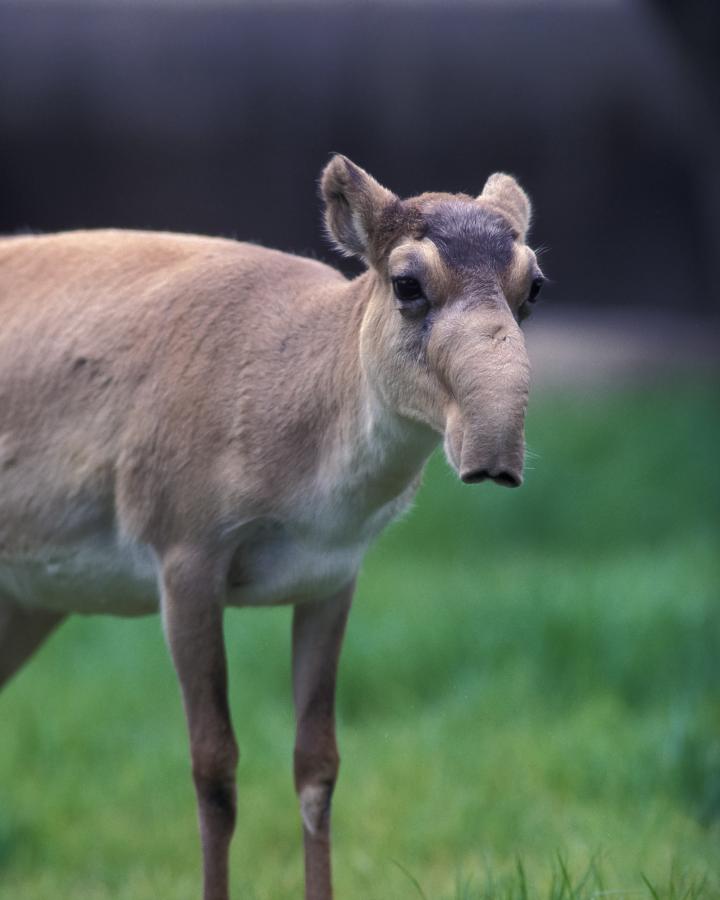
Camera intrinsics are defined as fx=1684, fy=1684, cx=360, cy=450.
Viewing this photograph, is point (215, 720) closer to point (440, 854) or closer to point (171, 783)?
point (440, 854)

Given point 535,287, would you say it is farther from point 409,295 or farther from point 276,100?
point 276,100

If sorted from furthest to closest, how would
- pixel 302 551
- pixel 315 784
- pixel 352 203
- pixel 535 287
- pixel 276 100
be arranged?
pixel 276 100
pixel 315 784
pixel 302 551
pixel 352 203
pixel 535 287

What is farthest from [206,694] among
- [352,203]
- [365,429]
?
[352,203]

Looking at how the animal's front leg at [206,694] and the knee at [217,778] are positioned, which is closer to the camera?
the animal's front leg at [206,694]

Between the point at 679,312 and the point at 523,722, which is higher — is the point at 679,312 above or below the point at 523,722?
below

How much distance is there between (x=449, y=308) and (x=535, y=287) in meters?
0.25

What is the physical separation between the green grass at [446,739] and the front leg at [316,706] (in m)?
0.46

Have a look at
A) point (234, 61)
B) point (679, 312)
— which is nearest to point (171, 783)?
point (234, 61)

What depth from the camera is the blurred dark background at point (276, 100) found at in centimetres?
1407

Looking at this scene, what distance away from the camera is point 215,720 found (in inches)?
182

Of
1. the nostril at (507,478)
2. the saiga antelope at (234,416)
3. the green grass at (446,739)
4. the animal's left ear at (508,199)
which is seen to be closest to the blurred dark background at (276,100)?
the green grass at (446,739)

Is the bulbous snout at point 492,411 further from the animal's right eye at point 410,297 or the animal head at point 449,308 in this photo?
the animal's right eye at point 410,297

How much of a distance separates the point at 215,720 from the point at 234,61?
33.6ft

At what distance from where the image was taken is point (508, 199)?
4.46 metres
